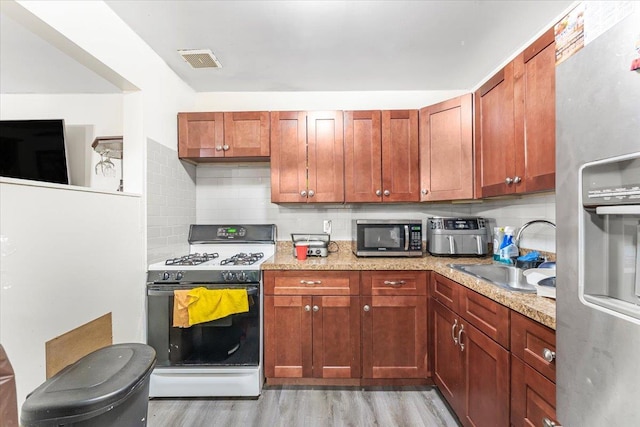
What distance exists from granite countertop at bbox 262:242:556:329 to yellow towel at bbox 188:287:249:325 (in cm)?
26

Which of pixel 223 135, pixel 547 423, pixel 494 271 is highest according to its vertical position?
pixel 223 135

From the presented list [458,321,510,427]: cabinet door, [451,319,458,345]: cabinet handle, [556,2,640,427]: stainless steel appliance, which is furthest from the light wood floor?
[556,2,640,427]: stainless steel appliance

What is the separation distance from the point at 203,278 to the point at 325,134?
145cm

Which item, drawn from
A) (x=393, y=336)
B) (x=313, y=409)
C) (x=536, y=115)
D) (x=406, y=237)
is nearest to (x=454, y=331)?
(x=393, y=336)

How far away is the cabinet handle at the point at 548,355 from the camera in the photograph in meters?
0.92

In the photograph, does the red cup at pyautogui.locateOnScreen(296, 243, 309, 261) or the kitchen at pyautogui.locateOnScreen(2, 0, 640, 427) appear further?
the red cup at pyautogui.locateOnScreen(296, 243, 309, 261)

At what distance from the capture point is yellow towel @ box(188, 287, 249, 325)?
1.81 metres

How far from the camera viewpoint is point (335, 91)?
261 centimetres

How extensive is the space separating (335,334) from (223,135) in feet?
5.99

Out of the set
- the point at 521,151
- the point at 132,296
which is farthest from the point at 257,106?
the point at 521,151

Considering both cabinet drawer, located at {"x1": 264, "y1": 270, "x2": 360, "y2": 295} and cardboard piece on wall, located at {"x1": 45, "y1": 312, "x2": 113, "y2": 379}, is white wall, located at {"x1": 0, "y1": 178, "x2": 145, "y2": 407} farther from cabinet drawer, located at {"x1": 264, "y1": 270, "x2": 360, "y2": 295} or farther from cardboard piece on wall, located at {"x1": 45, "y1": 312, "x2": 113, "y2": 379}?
cabinet drawer, located at {"x1": 264, "y1": 270, "x2": 360, "y2": 295}

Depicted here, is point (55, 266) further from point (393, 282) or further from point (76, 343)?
point (393, 282)

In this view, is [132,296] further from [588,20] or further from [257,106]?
[588,20]

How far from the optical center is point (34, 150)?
1.87m
